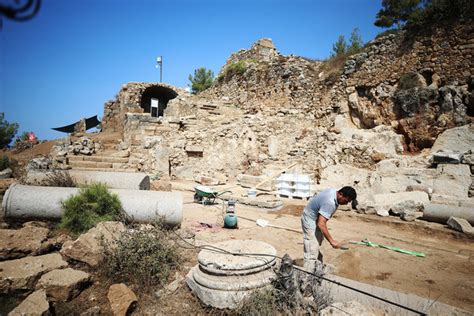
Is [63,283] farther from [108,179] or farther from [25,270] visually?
[108,179]

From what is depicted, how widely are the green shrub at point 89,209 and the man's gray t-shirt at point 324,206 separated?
366cm

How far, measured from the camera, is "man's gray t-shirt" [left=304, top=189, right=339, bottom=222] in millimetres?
4008

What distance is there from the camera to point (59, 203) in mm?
5250

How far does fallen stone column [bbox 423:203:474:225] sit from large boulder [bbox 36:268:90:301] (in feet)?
27.8

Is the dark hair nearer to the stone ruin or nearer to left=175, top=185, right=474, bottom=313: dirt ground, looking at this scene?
left=175, top=185, right=474, bottom=313: dirt ground

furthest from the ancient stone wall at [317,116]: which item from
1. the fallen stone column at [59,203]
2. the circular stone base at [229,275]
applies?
the circular stone base at [229,275]

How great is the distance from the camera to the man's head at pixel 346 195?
3.99 m

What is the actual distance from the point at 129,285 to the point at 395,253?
16.6 ft

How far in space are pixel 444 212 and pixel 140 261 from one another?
26.1ft

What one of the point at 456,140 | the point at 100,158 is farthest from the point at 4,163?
the point at 456,140

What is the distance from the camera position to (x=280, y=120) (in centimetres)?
1491

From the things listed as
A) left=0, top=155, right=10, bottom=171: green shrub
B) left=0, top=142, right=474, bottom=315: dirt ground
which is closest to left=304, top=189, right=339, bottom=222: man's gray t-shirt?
left=0, top=142, right=474, bottom=315: dirt ground

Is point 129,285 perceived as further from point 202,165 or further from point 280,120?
point 280,120

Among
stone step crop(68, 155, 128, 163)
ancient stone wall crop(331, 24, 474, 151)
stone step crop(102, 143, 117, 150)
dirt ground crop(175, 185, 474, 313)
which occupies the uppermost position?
ancient stone wall crop(331, 24, 474, 151)
